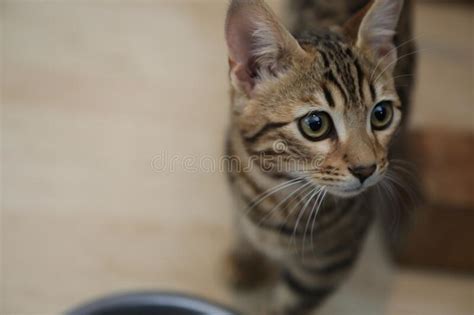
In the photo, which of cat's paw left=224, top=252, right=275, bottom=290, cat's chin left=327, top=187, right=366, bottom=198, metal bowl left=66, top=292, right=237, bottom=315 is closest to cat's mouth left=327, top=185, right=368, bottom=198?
cat's chin left=327, top=187, right=366, bottom=198

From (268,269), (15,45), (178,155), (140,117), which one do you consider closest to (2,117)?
(15,45)

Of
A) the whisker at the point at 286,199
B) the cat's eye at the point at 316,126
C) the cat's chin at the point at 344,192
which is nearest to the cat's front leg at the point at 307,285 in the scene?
the whisker at the point at 286,199

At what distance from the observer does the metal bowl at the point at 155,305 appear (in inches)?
41.2

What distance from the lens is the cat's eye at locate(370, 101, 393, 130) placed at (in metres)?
0.85

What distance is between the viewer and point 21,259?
50.4 inches

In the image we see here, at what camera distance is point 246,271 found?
1.29m

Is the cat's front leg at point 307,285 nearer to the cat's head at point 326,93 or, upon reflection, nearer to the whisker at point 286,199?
the whisker at point 286,199

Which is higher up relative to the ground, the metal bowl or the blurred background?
the blurred background

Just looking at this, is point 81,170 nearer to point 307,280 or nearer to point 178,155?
point 178,155

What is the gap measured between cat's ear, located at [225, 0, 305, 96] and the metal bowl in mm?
417

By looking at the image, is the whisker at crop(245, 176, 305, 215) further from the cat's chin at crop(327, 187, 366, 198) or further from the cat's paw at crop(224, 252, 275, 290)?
the cat's paw at crop(224, 252, 275, 290)

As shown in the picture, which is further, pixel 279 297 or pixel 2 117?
pixel 2 117

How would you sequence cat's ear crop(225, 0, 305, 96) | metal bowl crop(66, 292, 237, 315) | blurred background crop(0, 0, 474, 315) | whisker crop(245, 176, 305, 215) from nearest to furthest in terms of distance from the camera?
cat's ear crop(225, 0, 305, 96), whisker crop(245, 176, 305, 215), metal bowl crop(66, 292, 237, 315), blurred background crop(0, 0, 474, 315)

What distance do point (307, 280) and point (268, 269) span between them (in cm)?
25
